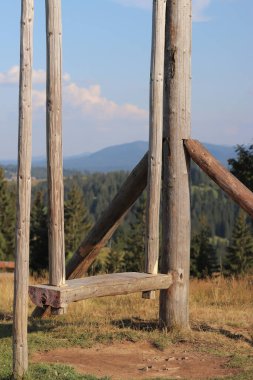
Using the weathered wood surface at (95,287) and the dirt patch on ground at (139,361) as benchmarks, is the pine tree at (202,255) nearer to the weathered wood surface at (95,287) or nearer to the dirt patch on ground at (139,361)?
the weathered wood surface at (95,287)

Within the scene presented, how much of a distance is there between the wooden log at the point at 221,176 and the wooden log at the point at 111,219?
0.62 metres

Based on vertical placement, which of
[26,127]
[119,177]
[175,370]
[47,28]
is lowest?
[175,370]

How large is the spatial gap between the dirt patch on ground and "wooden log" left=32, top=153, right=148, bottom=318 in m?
1.54

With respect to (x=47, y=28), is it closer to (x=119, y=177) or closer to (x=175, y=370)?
(x=175, y=370)

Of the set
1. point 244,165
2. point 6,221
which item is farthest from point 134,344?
point 6,221

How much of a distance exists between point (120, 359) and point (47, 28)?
3523mm

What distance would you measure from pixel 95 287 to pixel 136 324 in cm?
162

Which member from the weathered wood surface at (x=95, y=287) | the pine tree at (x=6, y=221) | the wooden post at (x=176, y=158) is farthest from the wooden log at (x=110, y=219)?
the pine tree at (x=6, y=221)

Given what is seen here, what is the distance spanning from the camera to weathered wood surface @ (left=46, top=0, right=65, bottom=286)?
580 cm

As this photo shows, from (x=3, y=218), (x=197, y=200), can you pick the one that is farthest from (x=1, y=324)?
(x=197, y=200)

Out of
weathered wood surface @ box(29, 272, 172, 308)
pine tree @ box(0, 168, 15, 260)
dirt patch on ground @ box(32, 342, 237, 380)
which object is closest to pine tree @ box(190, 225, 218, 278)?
pine tree @ box(0, 168, 15, 260)

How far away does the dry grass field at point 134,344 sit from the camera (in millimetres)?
6203

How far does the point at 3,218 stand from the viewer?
4875 cm

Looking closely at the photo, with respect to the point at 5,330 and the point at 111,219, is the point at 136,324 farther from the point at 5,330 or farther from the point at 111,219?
the point at 5,330
